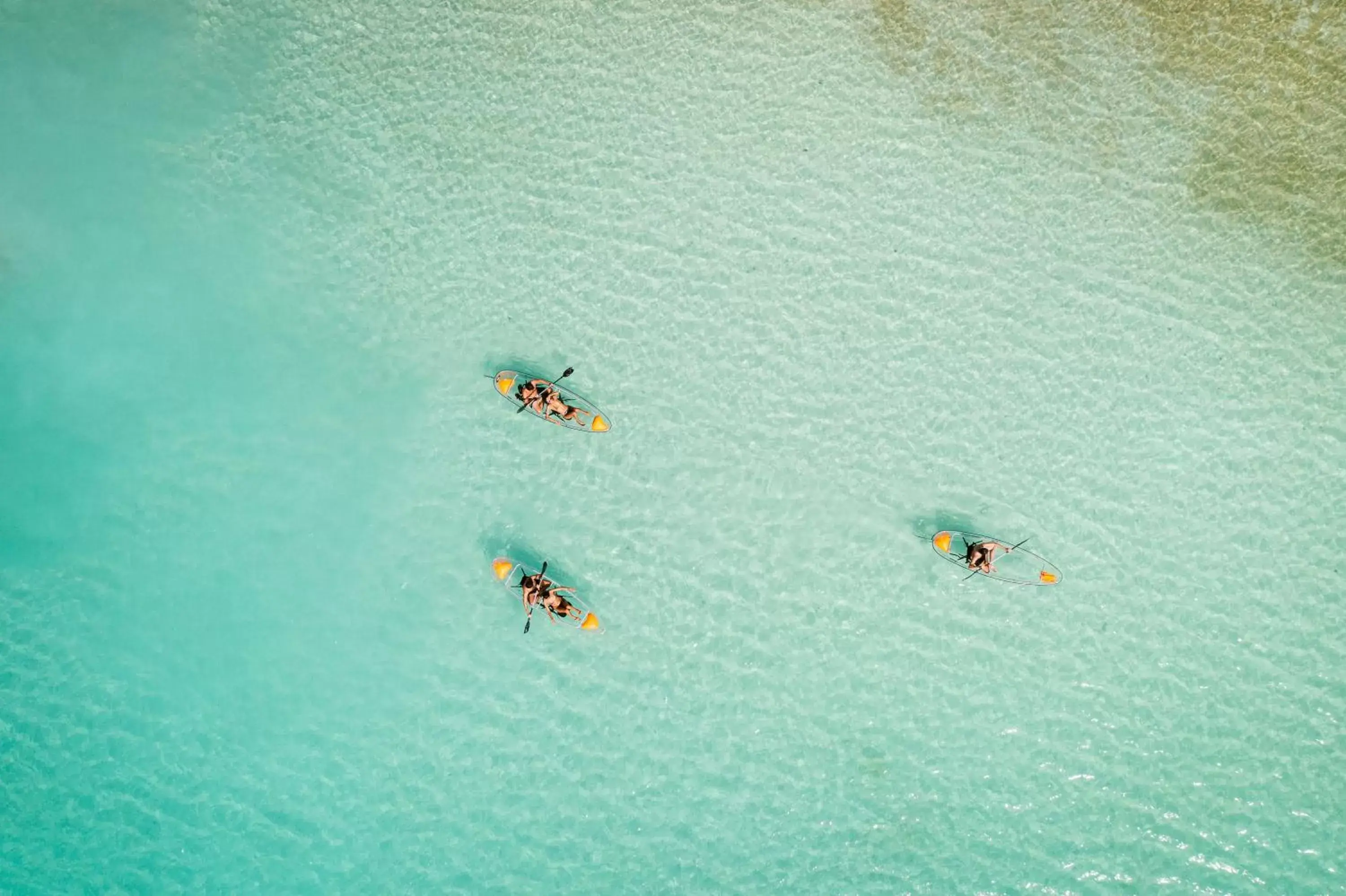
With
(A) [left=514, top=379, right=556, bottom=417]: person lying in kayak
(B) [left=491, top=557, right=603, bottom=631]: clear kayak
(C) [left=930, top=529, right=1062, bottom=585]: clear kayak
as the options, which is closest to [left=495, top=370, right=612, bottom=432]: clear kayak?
(A) [left=514, top=379, right=556, bottom=417]: person lying in kayak

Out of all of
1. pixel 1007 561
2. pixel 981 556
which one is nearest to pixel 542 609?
pixel 981 556

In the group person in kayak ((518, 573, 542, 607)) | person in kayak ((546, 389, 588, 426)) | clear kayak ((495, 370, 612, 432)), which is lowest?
person in kayak ((518, 573, 542, 607))

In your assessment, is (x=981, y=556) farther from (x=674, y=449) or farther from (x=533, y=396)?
(x=533, y=396)

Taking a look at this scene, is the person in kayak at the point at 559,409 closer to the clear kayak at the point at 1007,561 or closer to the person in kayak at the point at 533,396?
the person in kayak at the point at 533,396

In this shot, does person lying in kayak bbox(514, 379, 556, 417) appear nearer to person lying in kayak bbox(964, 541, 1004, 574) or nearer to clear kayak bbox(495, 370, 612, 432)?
clear kayak bbox(495, 370, 612, 432)

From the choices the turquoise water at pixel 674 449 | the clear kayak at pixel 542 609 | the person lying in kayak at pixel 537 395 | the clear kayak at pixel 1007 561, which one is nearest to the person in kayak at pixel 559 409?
the person lying in kayak at pixel 537 395

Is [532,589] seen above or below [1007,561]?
below
